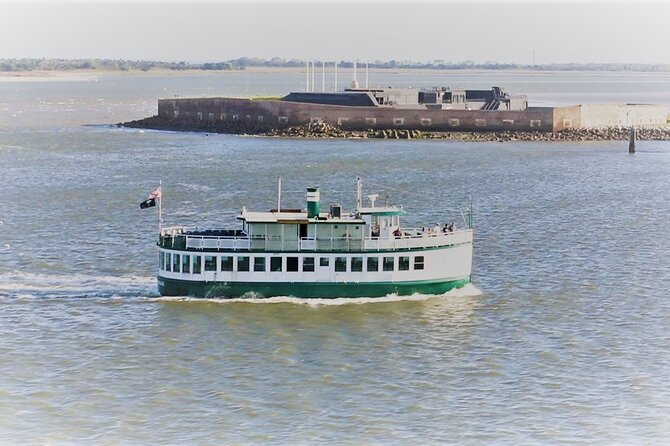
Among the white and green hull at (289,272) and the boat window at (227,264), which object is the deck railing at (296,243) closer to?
the white and green hull at (289,272)

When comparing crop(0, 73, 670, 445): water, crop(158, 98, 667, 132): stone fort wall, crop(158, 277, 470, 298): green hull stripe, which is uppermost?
crop(158, 98, 667, 132): stone fort wall

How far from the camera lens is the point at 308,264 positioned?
44.1m

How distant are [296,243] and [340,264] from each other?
161cm

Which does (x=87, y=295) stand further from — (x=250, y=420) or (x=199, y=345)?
(x=250, y=420)

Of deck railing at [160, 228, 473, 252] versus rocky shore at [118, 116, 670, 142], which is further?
rocky shore at [118, 116, 670, 142]

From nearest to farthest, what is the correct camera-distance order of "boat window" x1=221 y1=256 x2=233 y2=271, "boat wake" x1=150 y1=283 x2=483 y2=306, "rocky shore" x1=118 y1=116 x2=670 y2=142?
"boat wake" x1=150 y1=283 x2=483 y2=306, "boat window" x1=221 y1=256 x2=233 y2=271, "rocky shore" x1=118 y1=116 x2=670 y2=142

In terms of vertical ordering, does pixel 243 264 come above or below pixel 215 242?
below

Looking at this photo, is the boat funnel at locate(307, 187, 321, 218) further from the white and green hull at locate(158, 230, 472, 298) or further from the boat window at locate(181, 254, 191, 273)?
the boat window at locate(181, 254, 191, 273)

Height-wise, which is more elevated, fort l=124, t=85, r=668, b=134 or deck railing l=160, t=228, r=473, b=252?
fort l=124, t=85, r=668, b=134

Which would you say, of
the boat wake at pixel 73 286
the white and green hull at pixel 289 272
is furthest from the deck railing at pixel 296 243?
the boat wake at pixel 73 286

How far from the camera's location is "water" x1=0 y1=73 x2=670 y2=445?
31.8 metres

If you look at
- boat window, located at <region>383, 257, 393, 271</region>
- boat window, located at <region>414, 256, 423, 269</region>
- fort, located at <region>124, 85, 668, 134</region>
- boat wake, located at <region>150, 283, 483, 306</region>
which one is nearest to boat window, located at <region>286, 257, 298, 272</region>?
boat wake, located at <region>150, 283, 483, 306</region>

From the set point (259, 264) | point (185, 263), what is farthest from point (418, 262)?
point (185, 263)

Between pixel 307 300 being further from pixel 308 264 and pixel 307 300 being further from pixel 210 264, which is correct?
pixel 210 264
